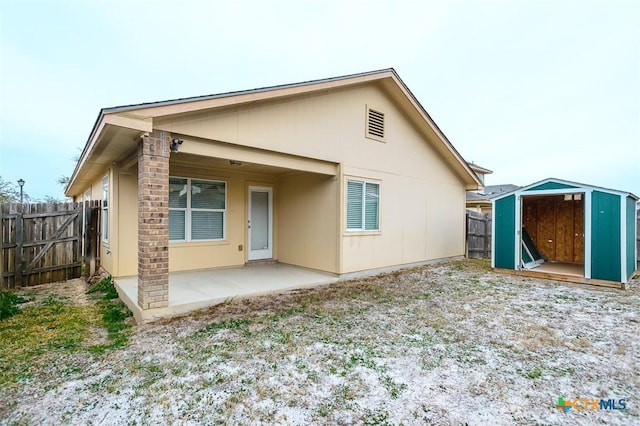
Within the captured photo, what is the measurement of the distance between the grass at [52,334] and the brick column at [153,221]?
547mm

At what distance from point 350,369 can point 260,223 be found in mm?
6133

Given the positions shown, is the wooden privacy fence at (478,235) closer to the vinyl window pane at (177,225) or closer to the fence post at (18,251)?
the vinyl window pane at (177,225)

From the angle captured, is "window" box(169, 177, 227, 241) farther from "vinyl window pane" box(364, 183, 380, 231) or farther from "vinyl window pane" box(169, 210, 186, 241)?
"vinyl window pane" box(364, 183, 380, 231)

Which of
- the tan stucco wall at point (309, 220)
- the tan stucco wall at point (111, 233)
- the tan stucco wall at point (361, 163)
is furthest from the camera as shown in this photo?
the tan stucco wall at point (309, 220)

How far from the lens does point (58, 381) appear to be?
2902 mm

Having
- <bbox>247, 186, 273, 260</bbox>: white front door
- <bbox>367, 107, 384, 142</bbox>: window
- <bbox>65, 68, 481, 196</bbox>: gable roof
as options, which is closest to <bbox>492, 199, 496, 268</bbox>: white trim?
<bbox>65, 68, 481, 196</bbox>: gable roof

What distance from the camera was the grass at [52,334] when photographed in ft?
10.5

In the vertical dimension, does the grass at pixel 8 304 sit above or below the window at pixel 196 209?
below

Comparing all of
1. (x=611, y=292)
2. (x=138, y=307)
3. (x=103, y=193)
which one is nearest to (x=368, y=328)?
(x=138, y=307)

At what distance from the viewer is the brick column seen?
4.45 meters

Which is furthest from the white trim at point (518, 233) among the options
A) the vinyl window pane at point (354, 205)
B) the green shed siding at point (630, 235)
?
the vinyl window pane at point (354, 205)

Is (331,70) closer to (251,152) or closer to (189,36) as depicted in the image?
(189,36)

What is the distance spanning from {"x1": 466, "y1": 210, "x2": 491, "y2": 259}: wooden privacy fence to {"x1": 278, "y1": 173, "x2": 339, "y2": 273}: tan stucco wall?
6.96m

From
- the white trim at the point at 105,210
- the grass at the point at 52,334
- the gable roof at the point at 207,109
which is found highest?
the gable roof at the point at 207,109
